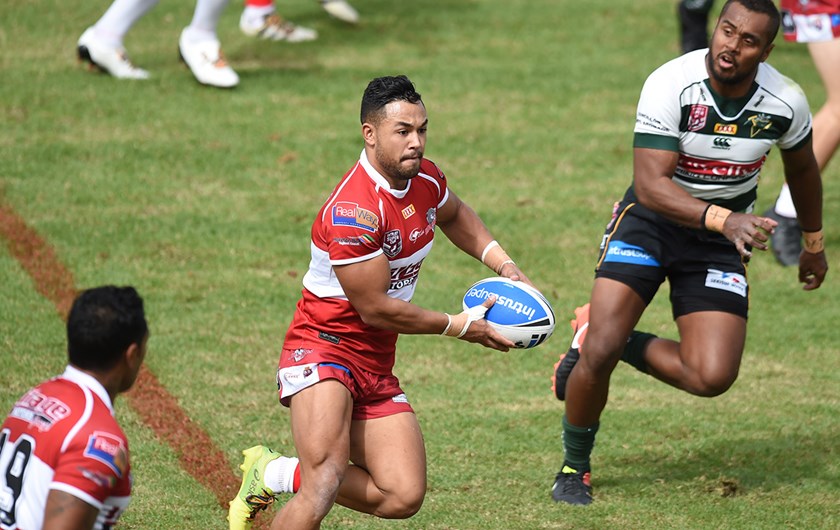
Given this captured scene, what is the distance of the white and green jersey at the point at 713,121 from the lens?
594 cm

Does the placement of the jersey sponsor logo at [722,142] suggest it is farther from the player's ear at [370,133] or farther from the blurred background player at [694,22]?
the blurred background player at [694,22]

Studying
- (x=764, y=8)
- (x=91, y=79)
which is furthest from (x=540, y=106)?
(x=764, y=8)

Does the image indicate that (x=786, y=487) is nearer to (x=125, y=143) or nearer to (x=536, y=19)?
(x=125, y=143)

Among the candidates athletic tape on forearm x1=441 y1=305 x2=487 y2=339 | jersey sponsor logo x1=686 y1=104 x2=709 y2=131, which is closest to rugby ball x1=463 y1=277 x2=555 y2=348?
athletic tape on forearm x1=441 y1=305 x2=487 y2=339

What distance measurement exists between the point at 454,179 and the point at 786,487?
197 inches

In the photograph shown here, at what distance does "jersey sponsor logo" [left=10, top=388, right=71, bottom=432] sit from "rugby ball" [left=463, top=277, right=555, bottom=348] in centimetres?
214

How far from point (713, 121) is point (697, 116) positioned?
88 millimetres

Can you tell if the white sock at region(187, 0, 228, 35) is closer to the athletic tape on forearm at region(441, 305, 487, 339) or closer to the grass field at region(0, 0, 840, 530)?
the grass field at region(0, 0, 840, 530)

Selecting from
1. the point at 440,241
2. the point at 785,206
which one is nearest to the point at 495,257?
the point at 440,241

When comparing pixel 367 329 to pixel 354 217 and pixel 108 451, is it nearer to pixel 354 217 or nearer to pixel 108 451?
pixel 354 217

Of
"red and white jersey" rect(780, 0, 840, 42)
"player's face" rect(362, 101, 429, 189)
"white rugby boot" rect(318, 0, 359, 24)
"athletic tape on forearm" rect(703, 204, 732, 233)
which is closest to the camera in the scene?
"player's face" rect(362, 101, 429, 189)

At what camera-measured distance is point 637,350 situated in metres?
6.36

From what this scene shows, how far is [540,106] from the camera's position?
40.4 ft

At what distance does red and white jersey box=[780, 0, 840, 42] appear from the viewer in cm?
926
